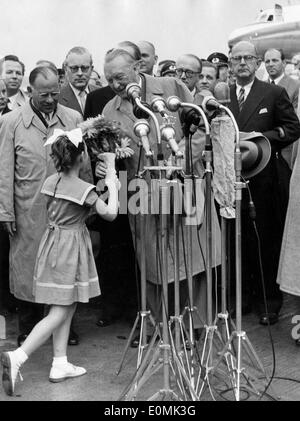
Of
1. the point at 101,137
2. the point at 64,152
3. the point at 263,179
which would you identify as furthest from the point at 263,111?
the point at 64,152

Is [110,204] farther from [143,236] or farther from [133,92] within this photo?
[133,92]

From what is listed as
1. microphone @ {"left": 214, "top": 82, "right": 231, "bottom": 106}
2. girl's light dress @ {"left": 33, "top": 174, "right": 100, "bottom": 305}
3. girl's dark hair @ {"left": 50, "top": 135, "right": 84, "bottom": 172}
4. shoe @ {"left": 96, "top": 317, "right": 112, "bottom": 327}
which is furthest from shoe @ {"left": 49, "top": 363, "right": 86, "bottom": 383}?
microphone @ {"left": 214, "top": 82, "right": 231, "bottom": 106}

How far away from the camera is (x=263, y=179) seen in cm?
540

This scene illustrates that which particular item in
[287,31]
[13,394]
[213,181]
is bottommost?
[13,394]

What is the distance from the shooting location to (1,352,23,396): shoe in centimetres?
408

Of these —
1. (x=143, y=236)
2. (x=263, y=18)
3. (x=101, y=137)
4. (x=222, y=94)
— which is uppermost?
(x=263, y=18)

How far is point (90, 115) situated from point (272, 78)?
11.1 feet

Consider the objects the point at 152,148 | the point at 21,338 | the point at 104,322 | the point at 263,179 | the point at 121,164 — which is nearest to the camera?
the point at 152,148

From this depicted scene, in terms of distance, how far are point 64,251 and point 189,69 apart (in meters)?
2.77

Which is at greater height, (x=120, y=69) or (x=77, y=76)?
(x=77, y=76)

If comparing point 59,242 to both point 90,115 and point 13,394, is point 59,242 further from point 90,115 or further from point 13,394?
point 90,115

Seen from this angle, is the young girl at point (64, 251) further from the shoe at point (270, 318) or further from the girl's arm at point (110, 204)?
the shoe at point (270, 318)
